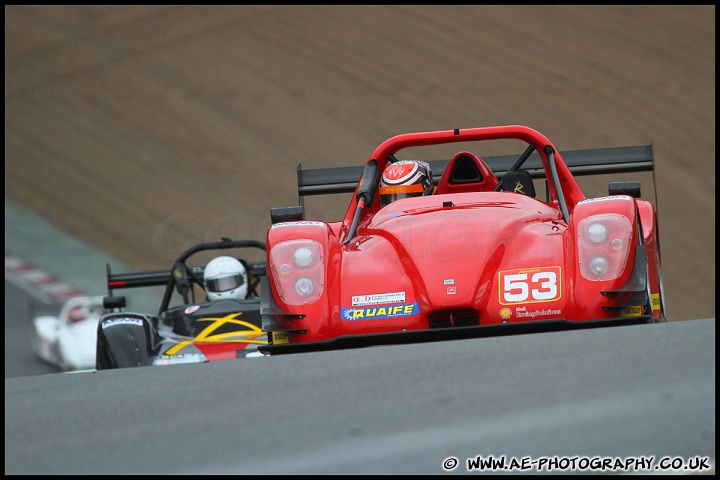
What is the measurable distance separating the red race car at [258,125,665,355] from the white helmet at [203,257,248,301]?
9.65ft

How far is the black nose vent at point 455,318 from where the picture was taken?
5473 millimetres

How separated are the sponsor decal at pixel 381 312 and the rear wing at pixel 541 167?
208cm

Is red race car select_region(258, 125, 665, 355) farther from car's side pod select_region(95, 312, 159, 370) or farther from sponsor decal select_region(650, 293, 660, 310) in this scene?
car's side pod select_region(95, 312, 159, 370)

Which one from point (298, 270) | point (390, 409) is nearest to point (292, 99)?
point (298, 270)

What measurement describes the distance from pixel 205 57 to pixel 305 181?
12250mm

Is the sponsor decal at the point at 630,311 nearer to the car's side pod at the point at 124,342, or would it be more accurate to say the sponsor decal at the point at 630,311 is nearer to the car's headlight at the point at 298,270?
the car's headlight at the point at 298,270

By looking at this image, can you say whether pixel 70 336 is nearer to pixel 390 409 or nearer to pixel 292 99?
pixel 390 409

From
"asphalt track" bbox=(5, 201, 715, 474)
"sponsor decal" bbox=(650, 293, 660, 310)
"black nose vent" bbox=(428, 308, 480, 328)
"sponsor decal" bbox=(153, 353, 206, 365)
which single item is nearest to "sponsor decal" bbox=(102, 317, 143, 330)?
"sponsor decal" bbox=(153, 353, 206, 365)

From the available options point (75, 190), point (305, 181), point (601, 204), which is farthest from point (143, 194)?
point (601, 204)

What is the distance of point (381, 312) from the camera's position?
551 cm

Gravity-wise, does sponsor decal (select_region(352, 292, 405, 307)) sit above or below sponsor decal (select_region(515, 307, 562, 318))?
above

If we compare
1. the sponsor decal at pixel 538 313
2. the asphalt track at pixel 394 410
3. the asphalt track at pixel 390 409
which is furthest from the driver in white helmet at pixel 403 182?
the asphalt track at pixel 394 410

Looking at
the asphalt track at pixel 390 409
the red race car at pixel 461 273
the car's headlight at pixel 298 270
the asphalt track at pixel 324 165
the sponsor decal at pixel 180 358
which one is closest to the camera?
the asphalt track at pixel 390 409

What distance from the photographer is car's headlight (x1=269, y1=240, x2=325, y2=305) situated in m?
5.64
